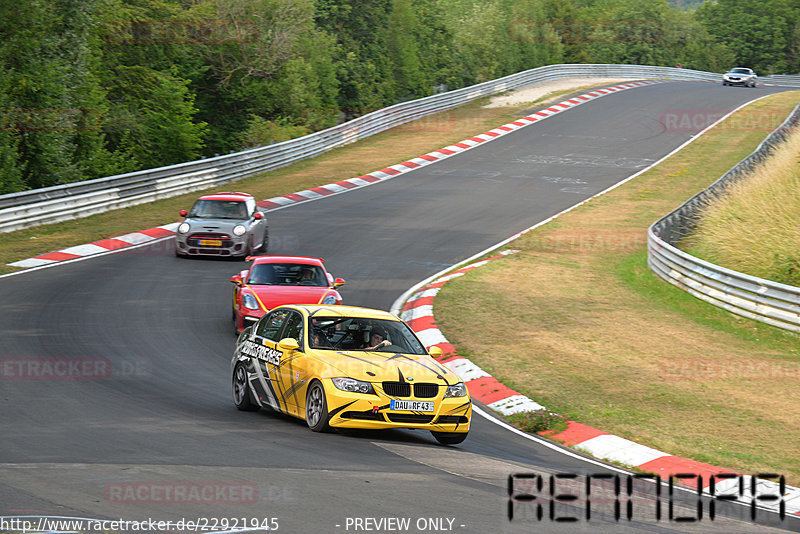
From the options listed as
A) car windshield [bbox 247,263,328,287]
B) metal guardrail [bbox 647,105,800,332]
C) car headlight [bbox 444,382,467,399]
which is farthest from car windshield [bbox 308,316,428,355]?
metal guardrail [bbox 647,105,800,332]

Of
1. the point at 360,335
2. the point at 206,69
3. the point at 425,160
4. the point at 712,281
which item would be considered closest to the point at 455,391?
the point at 360,335

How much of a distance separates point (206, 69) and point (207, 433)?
118 ft

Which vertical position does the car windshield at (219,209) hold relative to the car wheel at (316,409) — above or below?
below

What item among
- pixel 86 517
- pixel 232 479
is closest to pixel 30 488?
pixel 86 517

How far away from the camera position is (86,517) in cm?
665

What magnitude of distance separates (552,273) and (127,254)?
10.2 meters

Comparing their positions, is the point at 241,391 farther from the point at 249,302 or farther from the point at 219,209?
the point at 219,209

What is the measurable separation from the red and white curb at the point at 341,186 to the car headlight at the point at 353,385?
1382 centimetres

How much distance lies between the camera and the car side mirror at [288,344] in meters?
10.8

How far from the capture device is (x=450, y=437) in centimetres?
1041

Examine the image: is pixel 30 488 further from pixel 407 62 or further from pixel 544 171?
pixel 407 62

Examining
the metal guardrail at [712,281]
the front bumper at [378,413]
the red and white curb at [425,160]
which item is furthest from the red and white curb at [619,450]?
the red and white curb at [425,160]

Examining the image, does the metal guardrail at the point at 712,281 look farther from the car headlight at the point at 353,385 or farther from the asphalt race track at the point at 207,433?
the car headlight at the point at 353,385

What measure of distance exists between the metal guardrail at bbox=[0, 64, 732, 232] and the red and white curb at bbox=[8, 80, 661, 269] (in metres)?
2.68
